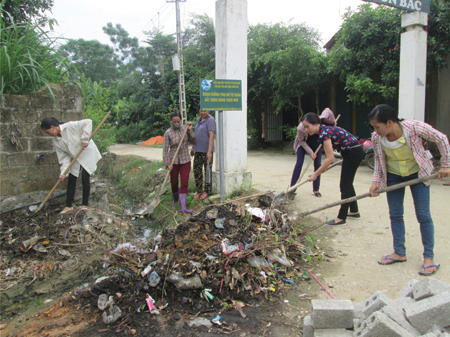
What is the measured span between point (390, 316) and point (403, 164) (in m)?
1.54

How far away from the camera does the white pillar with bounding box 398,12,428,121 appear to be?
Answer: 22.0 ft

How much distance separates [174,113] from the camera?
514 centimetres

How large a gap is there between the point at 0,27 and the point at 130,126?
751 inches

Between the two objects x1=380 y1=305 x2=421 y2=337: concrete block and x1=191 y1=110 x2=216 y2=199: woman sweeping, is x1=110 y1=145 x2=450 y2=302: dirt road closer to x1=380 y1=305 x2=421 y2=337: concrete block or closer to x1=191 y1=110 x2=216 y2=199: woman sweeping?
x1=380 y1=305 x2=421 y2=337: concrete block

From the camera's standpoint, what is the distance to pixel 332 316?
80.6 inches

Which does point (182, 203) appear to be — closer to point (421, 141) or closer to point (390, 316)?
point (421, 141)

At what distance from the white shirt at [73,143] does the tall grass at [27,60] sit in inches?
30.9

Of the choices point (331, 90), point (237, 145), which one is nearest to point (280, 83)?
point (331, 90)

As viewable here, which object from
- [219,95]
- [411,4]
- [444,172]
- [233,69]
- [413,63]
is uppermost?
[411,4]

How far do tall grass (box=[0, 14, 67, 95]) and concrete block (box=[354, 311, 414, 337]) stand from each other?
488 centimetres

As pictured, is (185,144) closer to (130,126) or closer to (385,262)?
(385,262)

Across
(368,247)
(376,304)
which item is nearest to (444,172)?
(368,247)

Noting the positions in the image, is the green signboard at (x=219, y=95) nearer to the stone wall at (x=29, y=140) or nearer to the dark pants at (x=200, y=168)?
the dark pants at (x=200, y=168)

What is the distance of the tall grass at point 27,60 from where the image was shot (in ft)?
14.6
